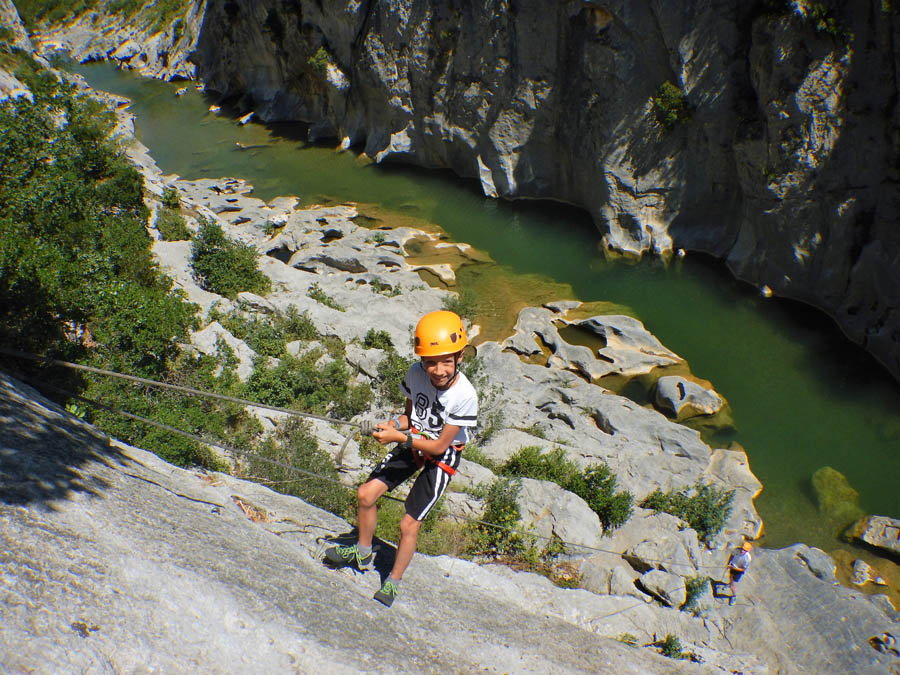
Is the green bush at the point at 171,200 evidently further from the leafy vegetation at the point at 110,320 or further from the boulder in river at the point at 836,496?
the boulder in river at the point at 836,496

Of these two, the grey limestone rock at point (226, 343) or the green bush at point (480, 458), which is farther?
the grey limestone rock at point (226, 343)

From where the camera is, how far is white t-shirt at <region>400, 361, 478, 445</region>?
15.9 feet

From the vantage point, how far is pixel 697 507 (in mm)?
10844

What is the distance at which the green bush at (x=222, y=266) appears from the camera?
1476 cm

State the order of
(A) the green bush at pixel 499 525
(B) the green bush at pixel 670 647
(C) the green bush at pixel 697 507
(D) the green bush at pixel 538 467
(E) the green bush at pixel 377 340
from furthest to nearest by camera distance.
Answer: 1. (E) the green bush at pixel 377 340
2. (C) the green bush at pixel 697 507
3. (D) the green bush at pixel 538 467
4. (A) the green bush at pixel 499 525
5. (B) the green bush at pixel 670 647

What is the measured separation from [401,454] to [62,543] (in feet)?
8.51

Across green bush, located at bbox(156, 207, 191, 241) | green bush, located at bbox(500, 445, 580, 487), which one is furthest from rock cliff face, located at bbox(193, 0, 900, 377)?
green bush, located at bbox(156, 207, 191, 241)

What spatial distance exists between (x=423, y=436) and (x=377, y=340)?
933 centimetres

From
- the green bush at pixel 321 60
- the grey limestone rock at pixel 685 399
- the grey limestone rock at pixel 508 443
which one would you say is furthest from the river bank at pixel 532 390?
the green bush at pixel 321 60

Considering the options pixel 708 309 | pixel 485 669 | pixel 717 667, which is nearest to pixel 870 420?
pixel 708 309

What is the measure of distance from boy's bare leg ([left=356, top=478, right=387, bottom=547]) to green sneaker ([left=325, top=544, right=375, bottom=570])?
11cm

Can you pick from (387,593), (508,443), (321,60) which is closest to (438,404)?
(387,593)

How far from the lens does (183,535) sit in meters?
4.62

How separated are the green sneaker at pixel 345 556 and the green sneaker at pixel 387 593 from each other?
0.37 meters
